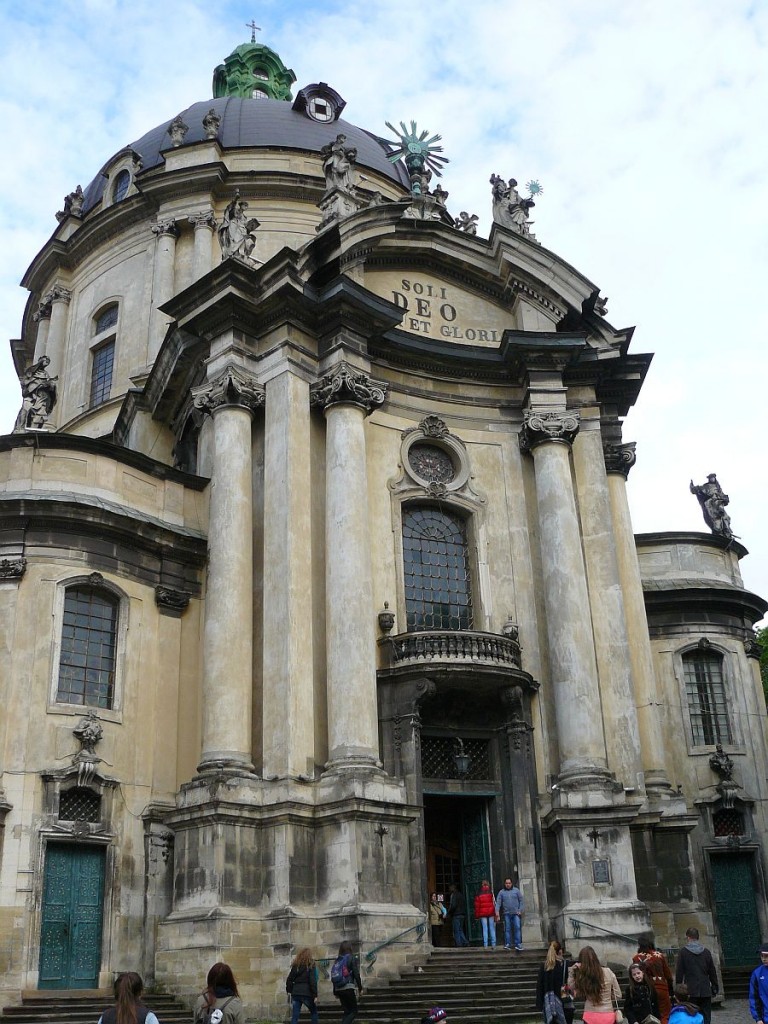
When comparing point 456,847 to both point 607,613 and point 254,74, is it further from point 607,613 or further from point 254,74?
point 254,74

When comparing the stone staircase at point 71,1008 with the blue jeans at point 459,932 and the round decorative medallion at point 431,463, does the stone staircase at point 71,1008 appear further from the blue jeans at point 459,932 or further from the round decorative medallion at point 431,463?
the round decorative medallion at point 431,463

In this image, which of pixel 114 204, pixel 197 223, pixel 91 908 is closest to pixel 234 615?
pixel 91 908

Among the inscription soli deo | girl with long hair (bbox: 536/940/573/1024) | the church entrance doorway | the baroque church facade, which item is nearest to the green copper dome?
the baroque church facade

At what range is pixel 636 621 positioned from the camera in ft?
81.4

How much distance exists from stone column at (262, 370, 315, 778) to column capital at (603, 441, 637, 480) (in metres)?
7.81

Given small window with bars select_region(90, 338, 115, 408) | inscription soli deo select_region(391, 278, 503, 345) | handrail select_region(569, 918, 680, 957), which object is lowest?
handrail select_region(569, 918, 680, 957)

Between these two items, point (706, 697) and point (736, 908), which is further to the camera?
point (706, 697)

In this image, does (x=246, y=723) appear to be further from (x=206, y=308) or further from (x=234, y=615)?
(x=206, y=308)

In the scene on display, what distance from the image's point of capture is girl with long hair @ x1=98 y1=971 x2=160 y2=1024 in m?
6.89

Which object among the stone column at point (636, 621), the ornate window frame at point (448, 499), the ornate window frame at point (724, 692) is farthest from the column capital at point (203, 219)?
the ornate window frame at point (724, 692)

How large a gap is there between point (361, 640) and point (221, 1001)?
1239 cm

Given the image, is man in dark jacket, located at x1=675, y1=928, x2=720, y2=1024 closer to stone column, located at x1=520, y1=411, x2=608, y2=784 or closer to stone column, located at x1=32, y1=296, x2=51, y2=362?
stone column, located at x1=520, y1=411, x2=608, y2=784

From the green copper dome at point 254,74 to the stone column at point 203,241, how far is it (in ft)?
45.3

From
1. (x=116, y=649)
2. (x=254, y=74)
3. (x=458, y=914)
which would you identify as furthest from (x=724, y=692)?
(x=254, y=74)
